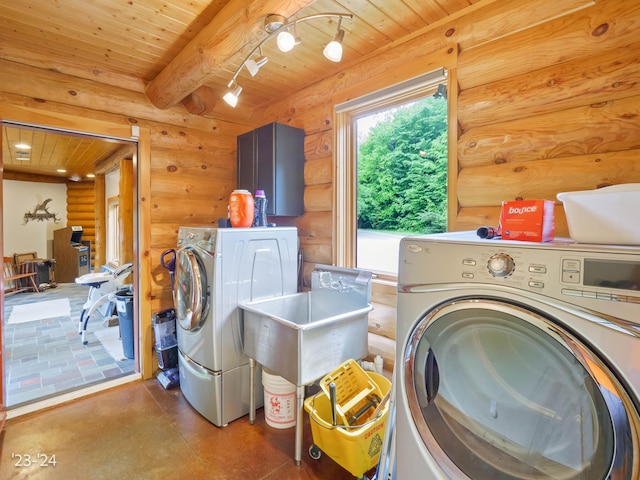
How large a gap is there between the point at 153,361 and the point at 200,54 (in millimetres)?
2343

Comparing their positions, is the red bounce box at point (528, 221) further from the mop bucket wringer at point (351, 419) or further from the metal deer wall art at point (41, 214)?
the metal deer wall art at point (41, 214)

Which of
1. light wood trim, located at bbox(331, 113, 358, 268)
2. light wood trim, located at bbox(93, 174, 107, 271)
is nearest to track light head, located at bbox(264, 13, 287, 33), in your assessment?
light wood trim, located at bbox(331, 113, 358, 268)

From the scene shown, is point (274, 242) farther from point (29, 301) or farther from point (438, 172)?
point (29, 301)

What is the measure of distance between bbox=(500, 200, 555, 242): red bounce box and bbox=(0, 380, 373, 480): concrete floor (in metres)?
1.40

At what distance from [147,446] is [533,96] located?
273 cm

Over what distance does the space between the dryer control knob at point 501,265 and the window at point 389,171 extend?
1079 millimetres

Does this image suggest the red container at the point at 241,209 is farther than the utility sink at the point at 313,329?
Yes

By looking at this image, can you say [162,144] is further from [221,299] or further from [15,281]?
[15,281]

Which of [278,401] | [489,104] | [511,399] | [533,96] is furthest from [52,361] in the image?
[533,96]

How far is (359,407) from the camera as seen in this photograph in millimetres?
1699

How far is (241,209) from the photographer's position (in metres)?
2.12

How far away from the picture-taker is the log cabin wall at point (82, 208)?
7332mm

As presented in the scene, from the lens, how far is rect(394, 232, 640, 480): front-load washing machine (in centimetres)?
68
